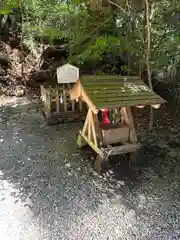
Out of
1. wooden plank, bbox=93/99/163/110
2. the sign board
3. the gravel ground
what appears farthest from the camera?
the sign board

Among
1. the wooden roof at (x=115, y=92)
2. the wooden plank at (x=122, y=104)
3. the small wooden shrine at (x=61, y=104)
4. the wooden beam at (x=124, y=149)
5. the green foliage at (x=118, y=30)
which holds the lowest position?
the wooden beam at (x=124, y=149)

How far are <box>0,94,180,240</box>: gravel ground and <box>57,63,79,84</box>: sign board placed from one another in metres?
1.74

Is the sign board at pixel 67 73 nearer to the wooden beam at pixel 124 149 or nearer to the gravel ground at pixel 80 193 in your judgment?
the gravel ground at pixel 80 193

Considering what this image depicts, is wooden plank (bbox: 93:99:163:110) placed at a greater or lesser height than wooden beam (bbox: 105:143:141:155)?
greater

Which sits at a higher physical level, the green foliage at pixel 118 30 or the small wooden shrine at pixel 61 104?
the green foliage at pixel 118 30

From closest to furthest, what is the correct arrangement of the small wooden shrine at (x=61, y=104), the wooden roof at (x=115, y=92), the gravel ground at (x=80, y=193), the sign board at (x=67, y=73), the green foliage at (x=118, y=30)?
the gravel ground at (x=80, y=193)
the wooden roof at (x=115, y=92)
the green foliage at (x=118, y=30)
the small wooden shrine at (x=61, y=104)
the sign board at (x=67, y=73)

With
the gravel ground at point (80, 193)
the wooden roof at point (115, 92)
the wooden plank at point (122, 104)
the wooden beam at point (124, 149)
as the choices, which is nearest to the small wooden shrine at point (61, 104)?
the gravel ground at point (80, 193)

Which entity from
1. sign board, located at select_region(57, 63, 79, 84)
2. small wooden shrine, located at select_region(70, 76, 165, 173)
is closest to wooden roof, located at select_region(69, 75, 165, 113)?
small wooden shrine, located at select_region(70, 76, 165, 173)

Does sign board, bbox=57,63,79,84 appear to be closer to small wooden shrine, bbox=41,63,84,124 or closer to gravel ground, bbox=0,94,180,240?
small wooden shrine, bbox=41,63,84,124

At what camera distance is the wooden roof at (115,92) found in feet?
11.4

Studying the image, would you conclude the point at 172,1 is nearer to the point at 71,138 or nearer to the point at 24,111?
the point at 71,138

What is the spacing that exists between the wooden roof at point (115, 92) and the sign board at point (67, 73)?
231 cm

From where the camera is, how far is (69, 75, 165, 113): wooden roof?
3484 millimetres

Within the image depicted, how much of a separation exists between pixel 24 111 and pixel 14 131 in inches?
47.9
